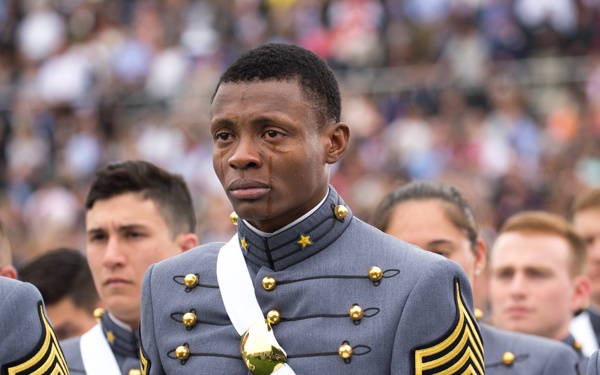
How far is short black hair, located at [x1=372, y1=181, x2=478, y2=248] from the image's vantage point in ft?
19.1

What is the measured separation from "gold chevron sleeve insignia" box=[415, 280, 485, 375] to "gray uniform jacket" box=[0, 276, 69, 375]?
3.65 feet

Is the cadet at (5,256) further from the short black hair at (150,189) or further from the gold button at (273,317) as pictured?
the gold button at (273,317)

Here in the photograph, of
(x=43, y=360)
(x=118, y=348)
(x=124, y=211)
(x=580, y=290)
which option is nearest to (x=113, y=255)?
(x=124, y=211)

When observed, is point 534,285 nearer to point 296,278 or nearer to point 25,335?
point 296,278

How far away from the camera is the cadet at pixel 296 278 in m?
3.92

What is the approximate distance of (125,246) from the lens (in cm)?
584

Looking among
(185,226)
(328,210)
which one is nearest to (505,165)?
(185,226)

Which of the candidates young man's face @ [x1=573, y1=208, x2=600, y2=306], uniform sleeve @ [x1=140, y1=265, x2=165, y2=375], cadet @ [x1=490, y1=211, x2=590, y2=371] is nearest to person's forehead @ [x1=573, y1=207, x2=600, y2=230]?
young man's face @ [x1=573, y1=208, x2=600, y2=306]

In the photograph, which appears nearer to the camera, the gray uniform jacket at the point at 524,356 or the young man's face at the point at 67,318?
the gray uniform jacket at the point at 524,356

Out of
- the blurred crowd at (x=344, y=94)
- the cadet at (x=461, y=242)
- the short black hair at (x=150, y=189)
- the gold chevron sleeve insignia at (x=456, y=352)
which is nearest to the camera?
the gold chevron sleeve insignia at (x=456, y=352)

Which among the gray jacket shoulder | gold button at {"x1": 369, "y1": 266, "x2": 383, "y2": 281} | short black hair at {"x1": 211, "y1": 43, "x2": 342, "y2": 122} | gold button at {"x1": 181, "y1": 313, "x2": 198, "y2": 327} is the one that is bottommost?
the gray jacket shoulder

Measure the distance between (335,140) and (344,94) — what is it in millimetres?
13118

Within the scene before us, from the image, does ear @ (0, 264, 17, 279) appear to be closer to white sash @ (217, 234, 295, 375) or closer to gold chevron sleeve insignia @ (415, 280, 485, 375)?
white sash @ (217, 234, 295, 375)

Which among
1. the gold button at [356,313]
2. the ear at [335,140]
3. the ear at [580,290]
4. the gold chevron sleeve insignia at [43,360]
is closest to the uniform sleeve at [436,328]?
the gold button at [356,313]
